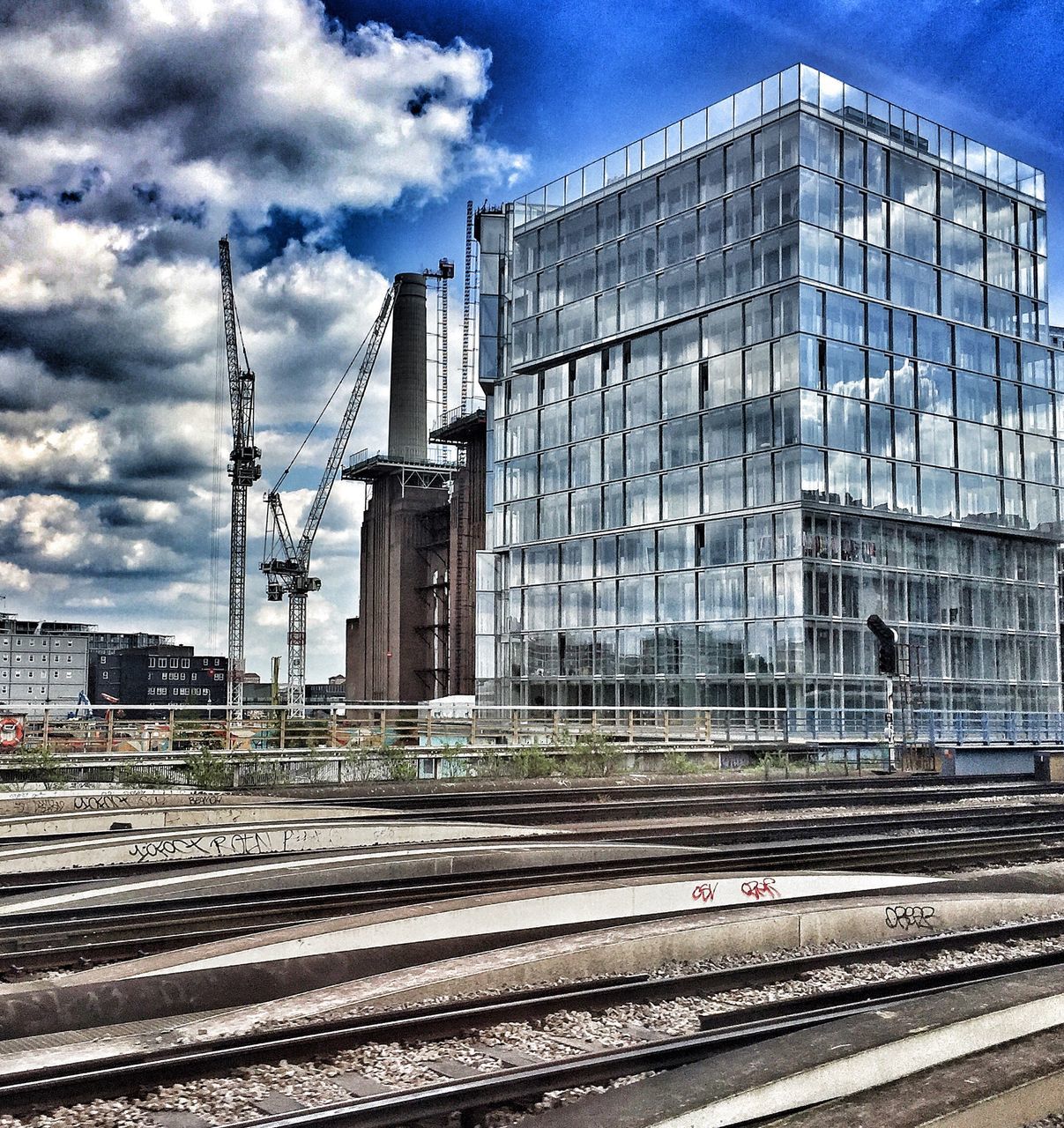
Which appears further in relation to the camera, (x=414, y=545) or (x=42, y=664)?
(x=42, y=664)

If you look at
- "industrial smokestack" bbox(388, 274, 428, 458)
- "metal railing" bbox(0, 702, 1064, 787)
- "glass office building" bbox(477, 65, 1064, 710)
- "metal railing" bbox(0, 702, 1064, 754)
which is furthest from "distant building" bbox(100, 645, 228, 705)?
"metal railing" bbox(0, 702, 1064, 787)

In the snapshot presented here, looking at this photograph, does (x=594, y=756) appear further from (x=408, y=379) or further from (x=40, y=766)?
(x=408, y=379)

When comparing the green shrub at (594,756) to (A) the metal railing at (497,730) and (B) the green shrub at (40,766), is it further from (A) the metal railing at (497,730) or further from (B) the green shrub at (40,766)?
(B) the green shrub at (40,766)

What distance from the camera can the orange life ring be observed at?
28.9 m

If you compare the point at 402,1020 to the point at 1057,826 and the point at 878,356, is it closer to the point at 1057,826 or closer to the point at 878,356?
the point at 1057,826

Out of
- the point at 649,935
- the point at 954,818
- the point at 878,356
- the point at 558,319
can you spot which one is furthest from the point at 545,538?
the point at 649,935

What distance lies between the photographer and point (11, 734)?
29.7 m

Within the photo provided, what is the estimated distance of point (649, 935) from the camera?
1031 cm

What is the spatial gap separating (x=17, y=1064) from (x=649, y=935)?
17.0 ft

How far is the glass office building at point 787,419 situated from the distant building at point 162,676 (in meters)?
92.0

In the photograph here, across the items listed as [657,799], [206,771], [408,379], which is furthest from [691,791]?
[408,379]

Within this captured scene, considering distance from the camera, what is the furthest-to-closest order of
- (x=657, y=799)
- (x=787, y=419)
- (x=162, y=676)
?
(x=162, y=676) < (x=787, y=419) < (x=657, y=799)

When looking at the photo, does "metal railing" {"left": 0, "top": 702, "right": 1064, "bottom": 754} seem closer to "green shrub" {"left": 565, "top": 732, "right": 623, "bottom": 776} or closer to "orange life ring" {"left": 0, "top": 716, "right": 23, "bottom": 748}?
"orange life ring" {"left": 0, "top": 716, "right": 23, "bottom": 748}

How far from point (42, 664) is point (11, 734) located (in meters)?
141
